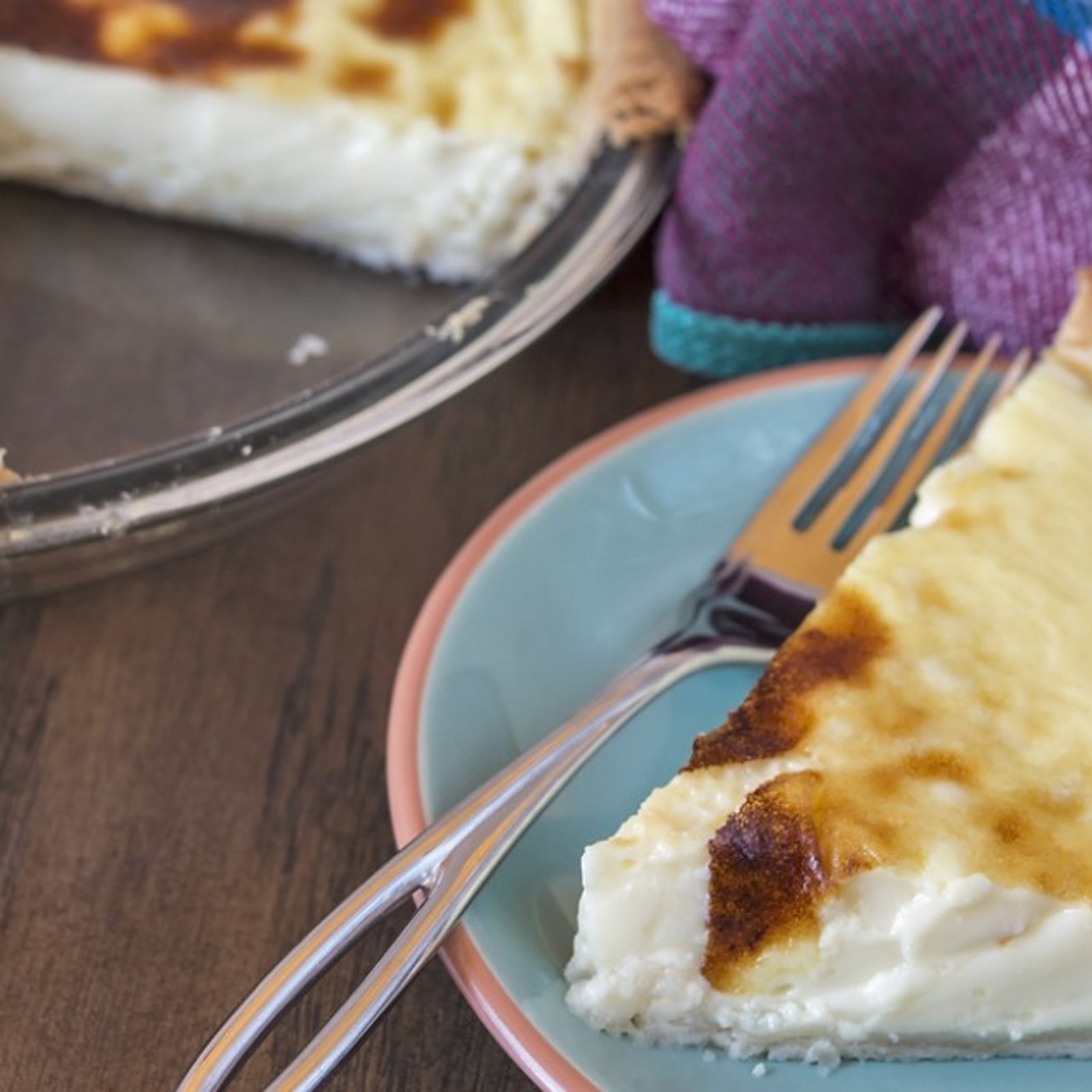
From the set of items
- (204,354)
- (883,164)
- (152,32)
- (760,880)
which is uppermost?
(883,164)

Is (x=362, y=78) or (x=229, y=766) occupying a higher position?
(x=362, y=78)

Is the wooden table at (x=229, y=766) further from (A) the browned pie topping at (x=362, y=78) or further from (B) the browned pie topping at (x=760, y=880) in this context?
(A) the browned pie topping at (x=362, y=78)

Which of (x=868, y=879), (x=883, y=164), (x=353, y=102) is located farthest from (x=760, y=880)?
(x=353, y=102)

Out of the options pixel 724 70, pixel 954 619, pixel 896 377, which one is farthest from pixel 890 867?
pixel 724 70

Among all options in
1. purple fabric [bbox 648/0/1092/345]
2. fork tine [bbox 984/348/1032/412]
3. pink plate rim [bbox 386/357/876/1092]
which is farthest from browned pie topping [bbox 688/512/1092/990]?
purple fabric [bbox 648/0/1092/345]

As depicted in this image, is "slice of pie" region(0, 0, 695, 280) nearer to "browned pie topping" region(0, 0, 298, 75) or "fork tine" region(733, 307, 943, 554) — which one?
"browned pie topping" region(0, 0, 298, 75)

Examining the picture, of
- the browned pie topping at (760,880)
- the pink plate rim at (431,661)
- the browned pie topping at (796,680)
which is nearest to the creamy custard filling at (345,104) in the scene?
the pink plate rim at (431,661)

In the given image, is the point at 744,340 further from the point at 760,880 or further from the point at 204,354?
the point at 760,880
